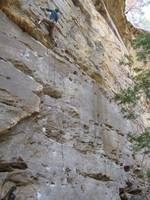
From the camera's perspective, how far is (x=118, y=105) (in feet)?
37.3

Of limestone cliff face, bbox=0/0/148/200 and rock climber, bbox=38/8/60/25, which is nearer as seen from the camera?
limestone cliff face, bbox=0/0/148/200

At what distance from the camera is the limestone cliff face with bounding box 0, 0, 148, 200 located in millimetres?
6789

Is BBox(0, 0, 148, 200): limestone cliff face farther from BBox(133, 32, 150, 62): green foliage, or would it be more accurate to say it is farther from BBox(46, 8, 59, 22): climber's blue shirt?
BBox(133, 32, 150, 62): green foliage

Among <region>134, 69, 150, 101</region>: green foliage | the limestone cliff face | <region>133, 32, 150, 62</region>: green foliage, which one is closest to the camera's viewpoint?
the limestone cliff face

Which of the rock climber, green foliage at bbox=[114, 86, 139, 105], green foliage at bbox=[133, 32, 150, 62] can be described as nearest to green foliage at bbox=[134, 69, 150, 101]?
green foliage at bbox=[114, 86, 139, 105]

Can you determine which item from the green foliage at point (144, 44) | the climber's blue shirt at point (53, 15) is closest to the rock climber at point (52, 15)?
the climber's blue shirt at point (53, 15)

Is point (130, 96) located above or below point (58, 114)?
above

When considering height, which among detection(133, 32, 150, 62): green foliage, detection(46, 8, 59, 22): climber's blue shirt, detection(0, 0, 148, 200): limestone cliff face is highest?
detection(46, 8, 59, 22): climber's blue shirt

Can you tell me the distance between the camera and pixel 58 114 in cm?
821

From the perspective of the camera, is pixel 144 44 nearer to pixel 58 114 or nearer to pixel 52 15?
pixel 52 15

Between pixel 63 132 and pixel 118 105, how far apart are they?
3753 mm

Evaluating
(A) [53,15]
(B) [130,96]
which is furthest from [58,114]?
(A) [53,15]

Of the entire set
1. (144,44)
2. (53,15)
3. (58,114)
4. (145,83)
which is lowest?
(58,114)

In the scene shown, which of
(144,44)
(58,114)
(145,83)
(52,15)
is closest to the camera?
(58,114)
